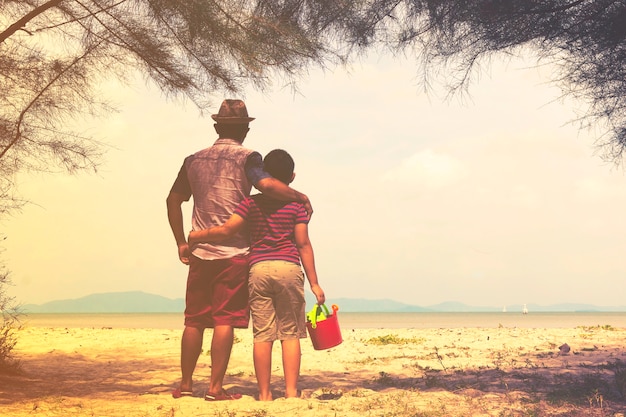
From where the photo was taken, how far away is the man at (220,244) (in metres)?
5.11

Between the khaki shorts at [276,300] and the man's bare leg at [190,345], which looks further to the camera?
the man's bare leg at [190,345]

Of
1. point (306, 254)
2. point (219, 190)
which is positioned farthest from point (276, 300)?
point (219, 190)

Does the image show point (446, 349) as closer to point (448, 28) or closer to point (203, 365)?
point (203, 365)

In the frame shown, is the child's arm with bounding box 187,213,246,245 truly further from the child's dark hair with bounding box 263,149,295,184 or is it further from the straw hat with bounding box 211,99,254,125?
the straw hat with bounding box 211,99,254,125

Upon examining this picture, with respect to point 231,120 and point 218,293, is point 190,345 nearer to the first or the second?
point 218,293

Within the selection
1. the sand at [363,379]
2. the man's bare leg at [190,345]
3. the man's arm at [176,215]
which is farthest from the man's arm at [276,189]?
the sand at [363,379]

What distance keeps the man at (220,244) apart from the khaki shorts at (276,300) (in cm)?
15

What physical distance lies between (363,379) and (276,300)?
7.58 feet

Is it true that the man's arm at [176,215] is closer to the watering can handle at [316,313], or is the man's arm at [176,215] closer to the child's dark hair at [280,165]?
the child's dark hair at [280,165]

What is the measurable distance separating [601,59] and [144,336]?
9.12 m

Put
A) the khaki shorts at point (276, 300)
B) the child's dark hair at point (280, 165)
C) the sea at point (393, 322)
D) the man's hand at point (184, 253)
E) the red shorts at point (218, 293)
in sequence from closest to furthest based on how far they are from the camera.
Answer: the khaki shorts at point (276, 300), the red shorts at point (218, 293), the child's dark hair at point (280, 165), the man's hand at point (184, 253), the sea at point (393, 322)

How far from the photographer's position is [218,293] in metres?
5.12

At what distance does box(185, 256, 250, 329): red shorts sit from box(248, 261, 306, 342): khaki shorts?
4.2 inches

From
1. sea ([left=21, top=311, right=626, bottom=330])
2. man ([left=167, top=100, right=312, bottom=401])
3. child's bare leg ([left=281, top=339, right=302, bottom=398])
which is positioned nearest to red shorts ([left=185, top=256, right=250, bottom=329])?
man ([left=167, top=100, right=312, bottom=401])
